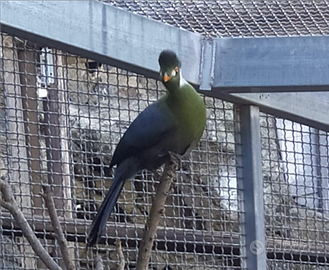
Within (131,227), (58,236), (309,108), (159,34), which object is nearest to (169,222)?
(131,227)

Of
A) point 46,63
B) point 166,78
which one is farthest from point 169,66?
point 46,63

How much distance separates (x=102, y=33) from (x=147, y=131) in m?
0.33

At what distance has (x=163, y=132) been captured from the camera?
1841 mm

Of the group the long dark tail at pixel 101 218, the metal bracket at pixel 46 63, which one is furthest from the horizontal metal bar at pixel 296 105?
the metal bracket at pixel 46 63

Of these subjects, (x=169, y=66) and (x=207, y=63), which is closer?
(x=169, y=66)

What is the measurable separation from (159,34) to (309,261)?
121cm

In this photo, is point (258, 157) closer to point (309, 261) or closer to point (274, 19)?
point (274, 19)

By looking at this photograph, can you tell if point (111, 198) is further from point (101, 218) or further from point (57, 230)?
point (57, 230)

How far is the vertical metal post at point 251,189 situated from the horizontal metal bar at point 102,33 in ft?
0.87

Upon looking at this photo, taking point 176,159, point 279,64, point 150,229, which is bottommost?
point 150,229

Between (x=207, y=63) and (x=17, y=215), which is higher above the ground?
(x=207, y=63)

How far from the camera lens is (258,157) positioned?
79.2 inches

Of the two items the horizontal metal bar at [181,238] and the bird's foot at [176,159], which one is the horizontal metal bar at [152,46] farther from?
the horizontal metal bar at [181,238]

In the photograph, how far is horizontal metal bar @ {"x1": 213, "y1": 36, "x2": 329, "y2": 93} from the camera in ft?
5.93
